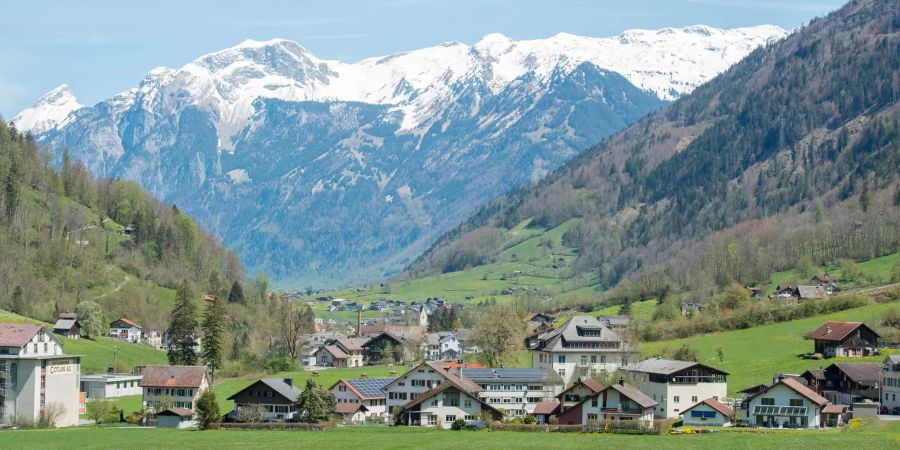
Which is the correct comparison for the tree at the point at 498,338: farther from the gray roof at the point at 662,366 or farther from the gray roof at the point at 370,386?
the gray roof at the point at 662,366

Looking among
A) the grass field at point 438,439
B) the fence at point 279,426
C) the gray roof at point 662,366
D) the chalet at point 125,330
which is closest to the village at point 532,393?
the gray roof at point 662,366

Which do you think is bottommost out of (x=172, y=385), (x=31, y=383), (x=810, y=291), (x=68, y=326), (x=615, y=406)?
(x=615, y=406)

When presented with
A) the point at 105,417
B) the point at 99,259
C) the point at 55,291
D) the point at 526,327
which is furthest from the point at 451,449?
the point at 99,259

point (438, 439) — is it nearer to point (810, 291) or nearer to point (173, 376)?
point (173, 376)

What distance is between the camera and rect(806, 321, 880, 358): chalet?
12269cm

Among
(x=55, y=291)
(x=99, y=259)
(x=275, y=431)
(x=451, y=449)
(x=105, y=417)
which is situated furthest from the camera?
(x=99, y=259)

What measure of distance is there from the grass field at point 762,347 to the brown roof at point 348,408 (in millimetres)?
30554

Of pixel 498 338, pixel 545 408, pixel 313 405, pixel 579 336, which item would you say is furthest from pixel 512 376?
pixel 498 338

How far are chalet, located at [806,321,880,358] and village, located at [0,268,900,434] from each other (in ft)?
0.45

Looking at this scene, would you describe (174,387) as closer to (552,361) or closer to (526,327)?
(552,361)

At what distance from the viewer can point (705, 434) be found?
85.1 metres

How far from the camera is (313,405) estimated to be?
97.1 m

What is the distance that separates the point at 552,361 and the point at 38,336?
46727mm

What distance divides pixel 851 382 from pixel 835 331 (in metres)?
19.8
